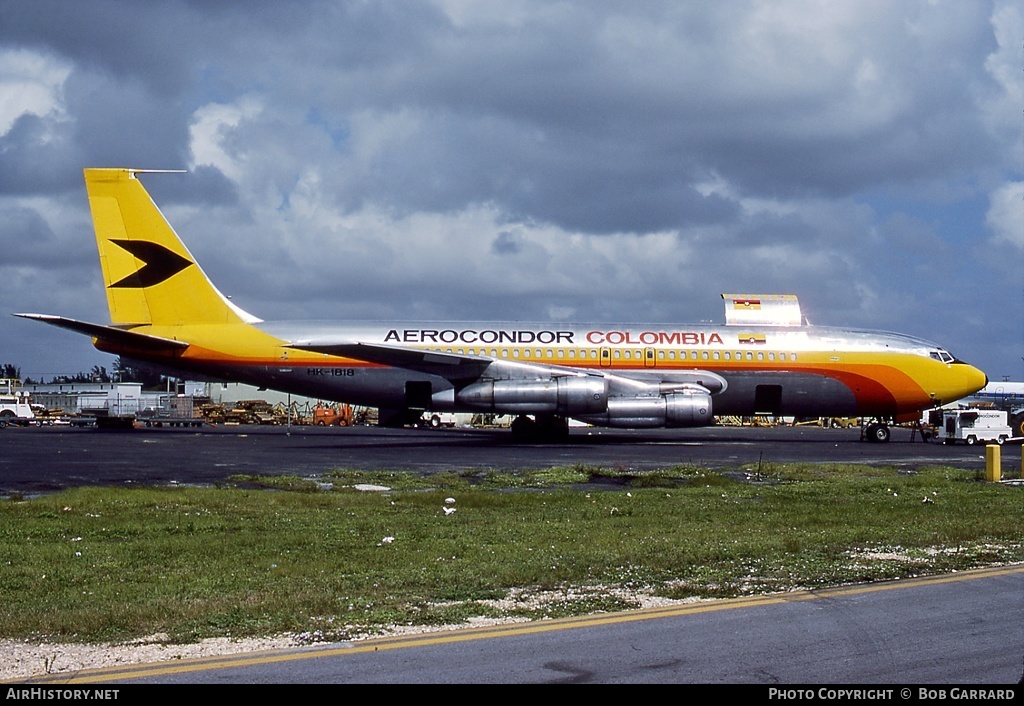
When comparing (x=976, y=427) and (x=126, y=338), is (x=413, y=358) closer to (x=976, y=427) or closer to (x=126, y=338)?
(x=126, y=338)

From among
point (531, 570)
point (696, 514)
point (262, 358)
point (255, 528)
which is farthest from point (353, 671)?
point (262, 358)

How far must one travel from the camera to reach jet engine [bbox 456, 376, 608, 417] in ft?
102

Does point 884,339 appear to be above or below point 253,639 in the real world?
above

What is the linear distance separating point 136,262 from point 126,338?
290 centimetres

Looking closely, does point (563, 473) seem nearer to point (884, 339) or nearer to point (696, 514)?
point (696, 514)

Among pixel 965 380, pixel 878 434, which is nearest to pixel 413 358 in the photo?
pixel 878 434

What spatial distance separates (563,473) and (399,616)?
1323 cm

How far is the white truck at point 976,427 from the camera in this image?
3666 cm

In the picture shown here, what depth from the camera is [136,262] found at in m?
34.0

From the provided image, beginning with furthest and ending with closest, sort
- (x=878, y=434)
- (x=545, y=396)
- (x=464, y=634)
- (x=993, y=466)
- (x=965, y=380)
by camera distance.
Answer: (x=878, y=434) < (x=965, y=380) < (x=545, y=396) < (x=993, y=466) < (x=464, y=634)

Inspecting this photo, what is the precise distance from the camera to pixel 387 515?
1356cm

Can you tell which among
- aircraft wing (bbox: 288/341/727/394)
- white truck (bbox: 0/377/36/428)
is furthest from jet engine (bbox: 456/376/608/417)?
white truck (bbox: 0/377/36/428)

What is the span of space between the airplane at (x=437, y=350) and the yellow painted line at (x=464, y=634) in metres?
23.8

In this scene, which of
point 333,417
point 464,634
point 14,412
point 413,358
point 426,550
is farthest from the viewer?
point 333,417
